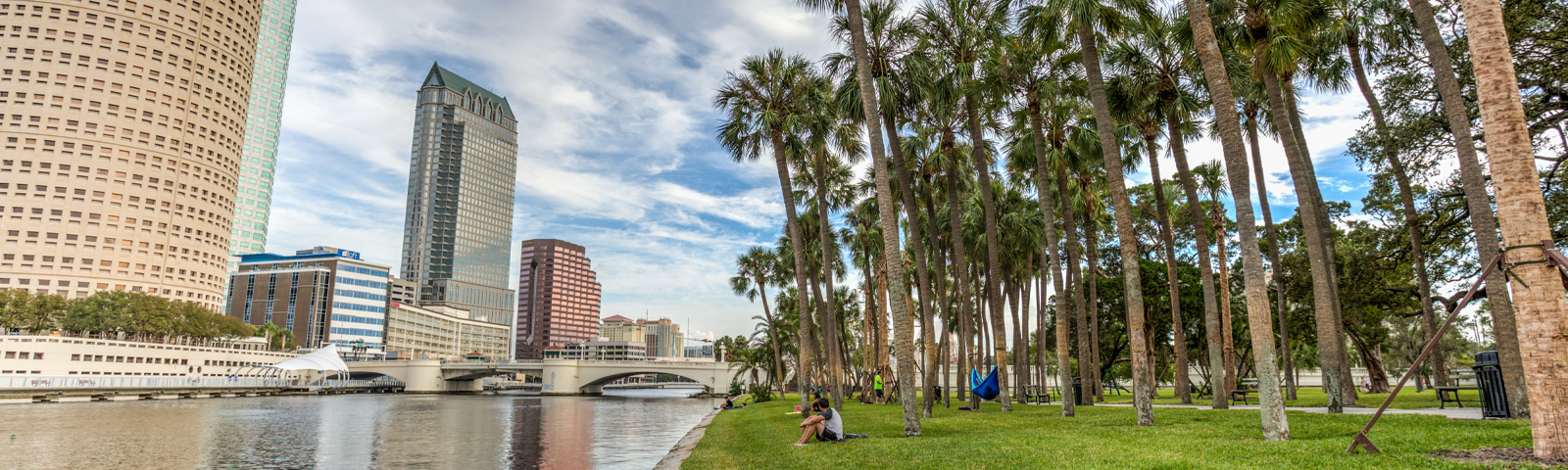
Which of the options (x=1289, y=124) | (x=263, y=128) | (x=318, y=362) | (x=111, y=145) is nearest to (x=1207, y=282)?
(x=1289, y=124)

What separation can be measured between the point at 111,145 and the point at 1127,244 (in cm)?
13730

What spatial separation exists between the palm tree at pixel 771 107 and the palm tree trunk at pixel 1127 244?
9756 millimetres

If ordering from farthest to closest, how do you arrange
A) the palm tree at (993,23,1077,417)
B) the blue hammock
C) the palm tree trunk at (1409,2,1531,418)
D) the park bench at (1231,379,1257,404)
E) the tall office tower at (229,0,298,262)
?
1. the tall office tower at (229,0,298,262)
2. the blue hammock
3. the park bench at (1231,379,1257,404)
4. the palm tree at (993,23,1077,417)
5. the palm tree trunk at (1409,2,1531,418)

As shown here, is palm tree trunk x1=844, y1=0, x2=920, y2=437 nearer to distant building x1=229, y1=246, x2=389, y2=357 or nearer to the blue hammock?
the blue hammock

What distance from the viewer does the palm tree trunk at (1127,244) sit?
52.9 feet

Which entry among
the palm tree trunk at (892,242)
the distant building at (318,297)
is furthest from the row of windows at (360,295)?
the palm tree trunk at (892,242)

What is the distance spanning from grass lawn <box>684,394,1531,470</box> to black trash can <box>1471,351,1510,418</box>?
95 centimetres

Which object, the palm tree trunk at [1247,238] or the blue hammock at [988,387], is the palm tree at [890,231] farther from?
the blue hammock at [988,387]

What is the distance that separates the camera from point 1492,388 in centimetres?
1334

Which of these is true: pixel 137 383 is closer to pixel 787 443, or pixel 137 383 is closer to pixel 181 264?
pixel 181 264

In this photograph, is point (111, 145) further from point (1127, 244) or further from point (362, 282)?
point (1127, 244)

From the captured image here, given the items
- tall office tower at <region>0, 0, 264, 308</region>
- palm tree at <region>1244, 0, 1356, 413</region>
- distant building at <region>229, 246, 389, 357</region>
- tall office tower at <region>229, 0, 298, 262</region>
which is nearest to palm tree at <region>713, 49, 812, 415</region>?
palm tree at <region>1244, 0, 1356, 413</region>

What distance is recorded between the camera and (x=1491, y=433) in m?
9.98

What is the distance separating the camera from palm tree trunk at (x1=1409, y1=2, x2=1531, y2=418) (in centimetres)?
1273
